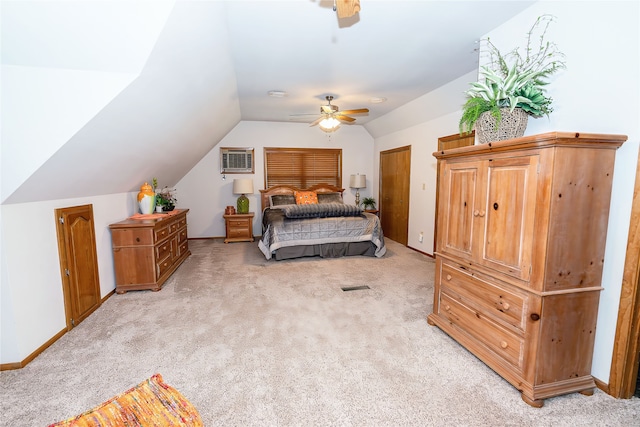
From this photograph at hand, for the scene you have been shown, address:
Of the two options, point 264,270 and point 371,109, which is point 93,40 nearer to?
point 264,270

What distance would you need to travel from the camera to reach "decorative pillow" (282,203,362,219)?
16.0ft

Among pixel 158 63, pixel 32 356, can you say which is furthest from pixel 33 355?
pixel 158 63

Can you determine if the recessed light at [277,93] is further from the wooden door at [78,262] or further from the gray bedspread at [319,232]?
the wooden door at [78,262]

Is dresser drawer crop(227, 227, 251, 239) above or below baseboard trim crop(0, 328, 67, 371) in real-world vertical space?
above

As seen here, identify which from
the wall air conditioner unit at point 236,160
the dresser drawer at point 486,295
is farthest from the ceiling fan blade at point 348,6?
the wall air conditioner unit at point 236,160

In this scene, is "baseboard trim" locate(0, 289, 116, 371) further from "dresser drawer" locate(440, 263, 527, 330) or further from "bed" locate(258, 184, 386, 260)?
"dresser drawer" locate(440, 263, 527, 330)

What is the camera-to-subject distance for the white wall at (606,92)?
5.50 ft

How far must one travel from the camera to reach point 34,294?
2.26 meters

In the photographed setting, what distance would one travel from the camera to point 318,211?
4.92m

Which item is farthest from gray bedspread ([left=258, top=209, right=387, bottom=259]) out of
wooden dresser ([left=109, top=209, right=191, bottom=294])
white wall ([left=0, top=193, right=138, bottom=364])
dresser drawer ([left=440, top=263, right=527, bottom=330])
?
white wall ([left=0, top=193, right=138, bottom=364])

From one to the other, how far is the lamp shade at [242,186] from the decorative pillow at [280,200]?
48cm

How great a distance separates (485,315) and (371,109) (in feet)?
13.9

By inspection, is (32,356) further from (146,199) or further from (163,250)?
(146,199)

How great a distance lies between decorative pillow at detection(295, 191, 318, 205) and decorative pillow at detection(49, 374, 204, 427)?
520 centimetres
